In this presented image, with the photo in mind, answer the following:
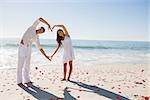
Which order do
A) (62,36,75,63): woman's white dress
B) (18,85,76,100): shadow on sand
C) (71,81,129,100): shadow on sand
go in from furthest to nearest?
1. (62,36,75,63): woman's white dress
2. (71,81,129,100): shadow on sand
3. (18,85,76,100): shadow on sand

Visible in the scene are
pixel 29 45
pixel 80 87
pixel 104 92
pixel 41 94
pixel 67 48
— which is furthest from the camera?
pixel 67 48

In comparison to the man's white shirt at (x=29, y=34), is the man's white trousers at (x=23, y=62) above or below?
below

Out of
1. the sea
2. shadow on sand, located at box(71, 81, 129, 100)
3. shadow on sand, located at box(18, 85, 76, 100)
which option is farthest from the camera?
the sea

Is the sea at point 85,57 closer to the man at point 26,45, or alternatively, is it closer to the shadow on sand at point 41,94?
the man at point 26,45

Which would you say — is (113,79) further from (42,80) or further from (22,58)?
(22,58)

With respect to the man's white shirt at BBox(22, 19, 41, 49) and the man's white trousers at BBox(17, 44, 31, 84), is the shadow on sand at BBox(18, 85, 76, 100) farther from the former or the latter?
the man's white shirt at BBox(22, 19, 41, 49)

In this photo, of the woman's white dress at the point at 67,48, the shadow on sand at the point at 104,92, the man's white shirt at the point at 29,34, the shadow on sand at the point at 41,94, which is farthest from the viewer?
the woman's white dress at the point at 67,48

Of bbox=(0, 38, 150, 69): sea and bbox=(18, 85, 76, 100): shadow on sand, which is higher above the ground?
bbox=(0, 38, 150, 69): sea

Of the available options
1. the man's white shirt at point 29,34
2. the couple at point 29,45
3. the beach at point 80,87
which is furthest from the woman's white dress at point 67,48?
the man's white shirt at point 29,34

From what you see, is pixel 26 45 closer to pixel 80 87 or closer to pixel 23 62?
pixel 23 62

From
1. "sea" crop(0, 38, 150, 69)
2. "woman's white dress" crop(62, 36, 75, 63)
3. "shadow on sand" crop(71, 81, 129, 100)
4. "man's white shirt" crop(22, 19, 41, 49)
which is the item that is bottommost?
"shadow on sand" crop(71, 81, 129, 100)

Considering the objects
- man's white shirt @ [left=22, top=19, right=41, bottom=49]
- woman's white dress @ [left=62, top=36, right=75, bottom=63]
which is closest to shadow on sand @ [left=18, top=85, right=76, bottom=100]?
man's white shirt @ [left=22, top=19, right=41, bottom=49]

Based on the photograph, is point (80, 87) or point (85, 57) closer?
point (80, 87)

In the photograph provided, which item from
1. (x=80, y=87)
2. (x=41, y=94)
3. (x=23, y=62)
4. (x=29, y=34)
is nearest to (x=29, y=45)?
(x=29, y=34)
